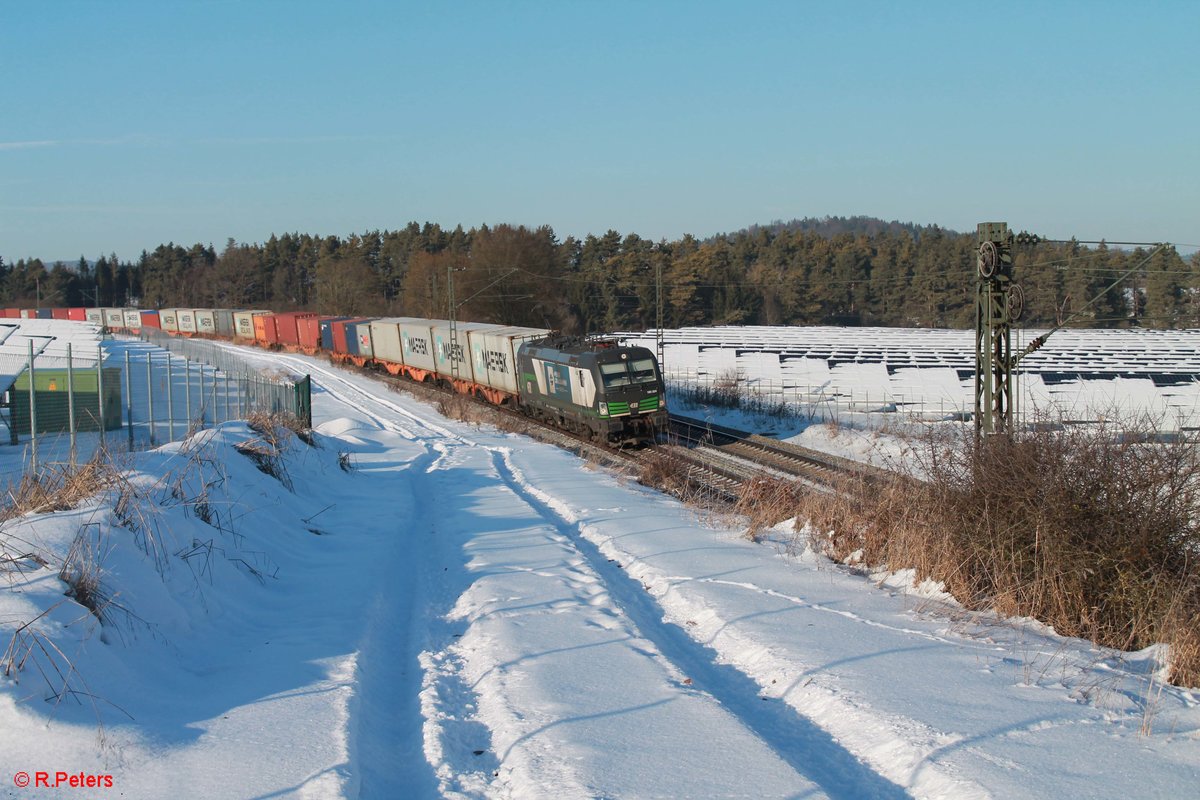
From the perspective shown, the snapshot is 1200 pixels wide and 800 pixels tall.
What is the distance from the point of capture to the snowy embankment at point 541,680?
15.8 feet

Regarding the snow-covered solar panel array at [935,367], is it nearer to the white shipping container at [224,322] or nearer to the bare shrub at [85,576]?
the bare shrub at [85,576]

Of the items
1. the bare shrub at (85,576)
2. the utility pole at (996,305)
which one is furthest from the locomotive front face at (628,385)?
the bare shrub at (85,576)

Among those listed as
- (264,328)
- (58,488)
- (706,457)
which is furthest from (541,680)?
(264,328)

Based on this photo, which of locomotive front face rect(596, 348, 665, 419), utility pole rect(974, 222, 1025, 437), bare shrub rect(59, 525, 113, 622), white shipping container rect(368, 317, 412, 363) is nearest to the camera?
bare shrub rect(59, 525, 113, 622)

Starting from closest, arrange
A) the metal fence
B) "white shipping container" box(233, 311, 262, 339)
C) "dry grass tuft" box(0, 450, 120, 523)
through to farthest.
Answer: "dry grass tuft" box(0, 450, 120, 523)
the metal fence
"white shipping container" box(233, 311, 262, 339)

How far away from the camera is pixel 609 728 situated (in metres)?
5.46

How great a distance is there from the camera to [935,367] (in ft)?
132

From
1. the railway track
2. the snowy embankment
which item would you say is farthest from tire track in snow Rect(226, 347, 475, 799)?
the railway track

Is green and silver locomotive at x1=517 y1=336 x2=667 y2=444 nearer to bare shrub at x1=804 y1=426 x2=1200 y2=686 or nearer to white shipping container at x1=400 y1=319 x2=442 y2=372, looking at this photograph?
white shipping container at x1=400 y1=319 x2=442 y2=372

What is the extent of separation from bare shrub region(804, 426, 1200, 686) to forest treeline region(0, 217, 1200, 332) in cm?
4163

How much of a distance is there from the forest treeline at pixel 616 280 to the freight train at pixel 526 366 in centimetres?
666

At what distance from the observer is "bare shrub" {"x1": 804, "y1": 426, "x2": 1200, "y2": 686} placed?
7.49 m

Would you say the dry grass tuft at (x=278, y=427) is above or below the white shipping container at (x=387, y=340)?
below

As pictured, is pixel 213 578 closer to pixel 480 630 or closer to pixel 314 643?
pixel 314 643
